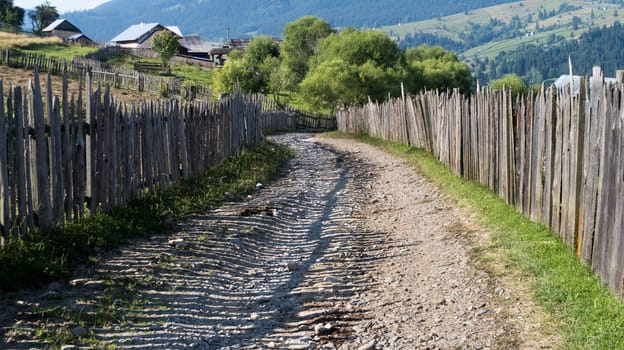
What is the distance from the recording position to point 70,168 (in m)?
7.78

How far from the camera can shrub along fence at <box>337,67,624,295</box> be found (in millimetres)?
5941

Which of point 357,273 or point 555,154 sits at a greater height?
point 555,154

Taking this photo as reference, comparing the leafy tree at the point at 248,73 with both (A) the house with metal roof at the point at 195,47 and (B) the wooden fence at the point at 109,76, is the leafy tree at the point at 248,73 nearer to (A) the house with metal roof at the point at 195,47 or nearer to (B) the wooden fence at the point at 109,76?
(B) the wooden fence at the point at 109,76

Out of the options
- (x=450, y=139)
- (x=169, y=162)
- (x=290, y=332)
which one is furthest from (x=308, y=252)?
(x=450, y=139)

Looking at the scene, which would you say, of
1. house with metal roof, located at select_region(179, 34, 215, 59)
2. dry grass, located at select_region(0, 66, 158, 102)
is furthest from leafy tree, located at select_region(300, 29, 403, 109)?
house with metal roof, located at select_region(179, 34, 215, 59)

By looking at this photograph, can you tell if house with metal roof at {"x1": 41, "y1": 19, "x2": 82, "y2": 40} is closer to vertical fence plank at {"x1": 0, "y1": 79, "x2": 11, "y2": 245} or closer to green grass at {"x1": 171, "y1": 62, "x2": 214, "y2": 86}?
green grass at {"x1": 171, "y1": 62, "x2": 214, "y2": 86}

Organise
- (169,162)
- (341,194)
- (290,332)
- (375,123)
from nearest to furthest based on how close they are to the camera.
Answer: (290,332), (169,162), (341,194), (375,123)

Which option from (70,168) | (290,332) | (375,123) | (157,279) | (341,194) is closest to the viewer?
(290,332)

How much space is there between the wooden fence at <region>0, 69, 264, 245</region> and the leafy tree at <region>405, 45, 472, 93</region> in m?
51.7

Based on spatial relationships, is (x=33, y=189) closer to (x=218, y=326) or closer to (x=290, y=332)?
(x=218, y=326)

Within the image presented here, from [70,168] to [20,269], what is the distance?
191cm

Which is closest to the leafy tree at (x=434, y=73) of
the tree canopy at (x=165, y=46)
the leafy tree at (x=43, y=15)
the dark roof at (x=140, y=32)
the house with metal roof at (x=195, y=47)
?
the tree canopy at (x=165, y=46)

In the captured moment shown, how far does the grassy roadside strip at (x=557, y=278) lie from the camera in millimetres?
5031

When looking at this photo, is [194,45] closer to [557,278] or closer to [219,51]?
[219,51]
